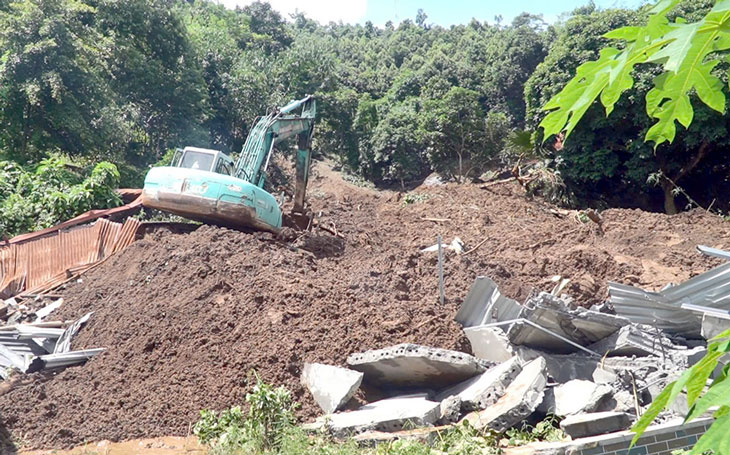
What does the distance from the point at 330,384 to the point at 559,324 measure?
2.67 meters

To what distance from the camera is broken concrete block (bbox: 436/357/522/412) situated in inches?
259

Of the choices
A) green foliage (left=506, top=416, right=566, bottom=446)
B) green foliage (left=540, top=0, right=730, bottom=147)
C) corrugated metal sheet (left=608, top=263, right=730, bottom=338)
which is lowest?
green foliage (left=506, top=416, right=566, bottom=446)

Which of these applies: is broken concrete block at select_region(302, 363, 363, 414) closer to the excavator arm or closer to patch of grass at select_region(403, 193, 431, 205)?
the excavator arm

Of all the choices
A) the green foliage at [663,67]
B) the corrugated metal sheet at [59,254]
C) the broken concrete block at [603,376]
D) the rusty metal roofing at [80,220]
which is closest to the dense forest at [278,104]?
the rusty metal roofing at [80,220]

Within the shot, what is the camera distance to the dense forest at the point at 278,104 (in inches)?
727

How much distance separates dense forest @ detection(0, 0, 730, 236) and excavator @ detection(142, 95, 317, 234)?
12.4 feet

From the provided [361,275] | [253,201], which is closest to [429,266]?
[361,275]

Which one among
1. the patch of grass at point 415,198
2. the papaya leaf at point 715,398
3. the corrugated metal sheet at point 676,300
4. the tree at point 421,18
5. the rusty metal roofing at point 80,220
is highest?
the tree at point 421,18

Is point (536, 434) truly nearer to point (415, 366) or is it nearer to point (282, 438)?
point (415, 366)

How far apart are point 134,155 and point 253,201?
14343 mm

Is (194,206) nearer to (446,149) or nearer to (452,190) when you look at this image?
(452,190)

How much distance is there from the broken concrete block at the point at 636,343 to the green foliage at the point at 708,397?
598 cm

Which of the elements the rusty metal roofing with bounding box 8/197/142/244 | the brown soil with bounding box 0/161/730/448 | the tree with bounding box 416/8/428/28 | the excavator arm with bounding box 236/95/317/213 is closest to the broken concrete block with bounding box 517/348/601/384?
the brown soil with bounding box 0/161/730/448

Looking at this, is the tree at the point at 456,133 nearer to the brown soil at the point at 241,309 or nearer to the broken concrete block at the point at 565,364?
the brown soil at the point at 241,309
